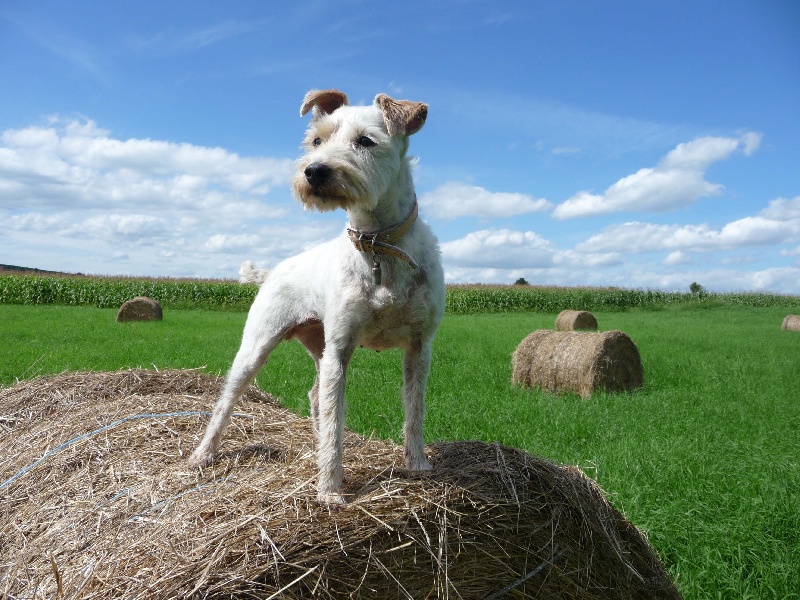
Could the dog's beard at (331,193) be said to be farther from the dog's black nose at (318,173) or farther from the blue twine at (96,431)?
the blue twine at (96,431)

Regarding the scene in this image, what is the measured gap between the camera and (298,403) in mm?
8898

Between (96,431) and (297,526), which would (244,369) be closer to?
(96,431)

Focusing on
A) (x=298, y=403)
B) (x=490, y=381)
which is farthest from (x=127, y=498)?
(x=490, y=381)

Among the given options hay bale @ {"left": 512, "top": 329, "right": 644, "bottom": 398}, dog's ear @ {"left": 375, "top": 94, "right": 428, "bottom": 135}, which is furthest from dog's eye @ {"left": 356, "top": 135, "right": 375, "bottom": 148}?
hay bale @ {"left": 512, "top": 329, "right": 644, "bottom": 398}

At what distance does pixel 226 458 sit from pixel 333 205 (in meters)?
1.97

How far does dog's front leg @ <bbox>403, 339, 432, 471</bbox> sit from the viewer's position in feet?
11.7

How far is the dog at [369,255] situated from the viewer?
3229 mm

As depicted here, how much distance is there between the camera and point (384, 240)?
132 inches

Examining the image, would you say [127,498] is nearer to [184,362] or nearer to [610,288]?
[184,362]

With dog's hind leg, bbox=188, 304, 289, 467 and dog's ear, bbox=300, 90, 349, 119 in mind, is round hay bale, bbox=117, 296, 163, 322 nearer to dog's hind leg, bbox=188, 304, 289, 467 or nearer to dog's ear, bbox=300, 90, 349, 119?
dog's hind leg, bbox=188, 304, 289, 467

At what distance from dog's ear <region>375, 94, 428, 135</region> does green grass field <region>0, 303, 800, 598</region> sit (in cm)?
353

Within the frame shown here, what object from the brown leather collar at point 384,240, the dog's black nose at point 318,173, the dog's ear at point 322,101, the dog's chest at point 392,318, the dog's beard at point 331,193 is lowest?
the dog's chest at point 392,318

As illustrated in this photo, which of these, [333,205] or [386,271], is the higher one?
[333,205]

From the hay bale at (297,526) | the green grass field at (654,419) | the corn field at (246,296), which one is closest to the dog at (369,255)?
the hay bale at (297,526)
